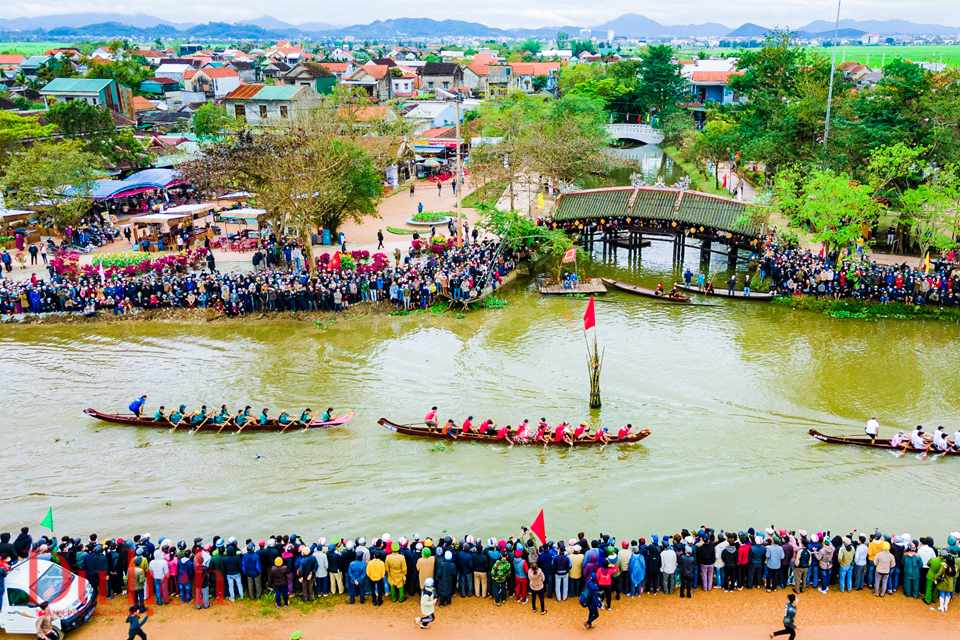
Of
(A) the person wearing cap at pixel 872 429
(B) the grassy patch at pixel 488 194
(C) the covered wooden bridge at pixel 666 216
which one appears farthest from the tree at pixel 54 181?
(A) the person wearing cap at pixel 872 429

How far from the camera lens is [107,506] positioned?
18.6 m

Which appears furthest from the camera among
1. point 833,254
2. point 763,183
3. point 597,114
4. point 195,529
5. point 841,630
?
point 597,114

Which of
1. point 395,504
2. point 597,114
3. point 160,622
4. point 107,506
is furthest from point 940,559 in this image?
point 597,114

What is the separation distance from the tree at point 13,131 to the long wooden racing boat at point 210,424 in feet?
97.0

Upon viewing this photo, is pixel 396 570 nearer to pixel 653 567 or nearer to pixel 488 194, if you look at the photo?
pixel 653 567

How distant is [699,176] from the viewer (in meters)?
59.8

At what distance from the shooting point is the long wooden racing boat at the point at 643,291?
3259 cm

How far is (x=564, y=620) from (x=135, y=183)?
40.1m

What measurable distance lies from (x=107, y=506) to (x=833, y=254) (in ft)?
100

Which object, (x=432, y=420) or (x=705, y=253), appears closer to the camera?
(x=432, y=420)

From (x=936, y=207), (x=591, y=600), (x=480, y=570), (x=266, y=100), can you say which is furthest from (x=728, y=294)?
(x=266, y=100)

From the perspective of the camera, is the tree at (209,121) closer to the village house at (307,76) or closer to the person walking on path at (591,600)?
the village house at (307,76)

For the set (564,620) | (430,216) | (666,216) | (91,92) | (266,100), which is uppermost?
(91,92)

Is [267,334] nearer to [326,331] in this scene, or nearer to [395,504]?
[326,331]
